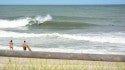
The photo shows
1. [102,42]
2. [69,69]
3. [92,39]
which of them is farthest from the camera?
[92,39]

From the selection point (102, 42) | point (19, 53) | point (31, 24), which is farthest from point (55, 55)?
point (31, 24)

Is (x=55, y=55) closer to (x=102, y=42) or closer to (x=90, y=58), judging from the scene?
(x=90, y=58)

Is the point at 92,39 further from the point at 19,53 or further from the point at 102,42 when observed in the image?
the point at 19,53

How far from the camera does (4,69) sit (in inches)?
190

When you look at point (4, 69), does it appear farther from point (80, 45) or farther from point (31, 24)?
point (31, 24)

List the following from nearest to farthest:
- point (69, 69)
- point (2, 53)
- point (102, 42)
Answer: point (69, 69) → point (2, 53) → point (102, 42)

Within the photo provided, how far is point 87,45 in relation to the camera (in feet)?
72.2

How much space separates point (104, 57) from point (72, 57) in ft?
1.62

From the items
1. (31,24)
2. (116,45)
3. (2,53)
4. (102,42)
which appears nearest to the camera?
(2,53)

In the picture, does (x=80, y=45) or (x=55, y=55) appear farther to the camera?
(x=80, y=45)

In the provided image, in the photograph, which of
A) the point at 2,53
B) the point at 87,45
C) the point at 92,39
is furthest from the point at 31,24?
the point at 2,53

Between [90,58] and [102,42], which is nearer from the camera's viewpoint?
[90,58]

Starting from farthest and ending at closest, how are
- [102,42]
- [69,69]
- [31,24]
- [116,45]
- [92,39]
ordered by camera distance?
[31,24]
[92,39]
[102,42]
[116,45]
[69,69]

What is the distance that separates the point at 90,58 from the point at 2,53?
1406 millimetres
